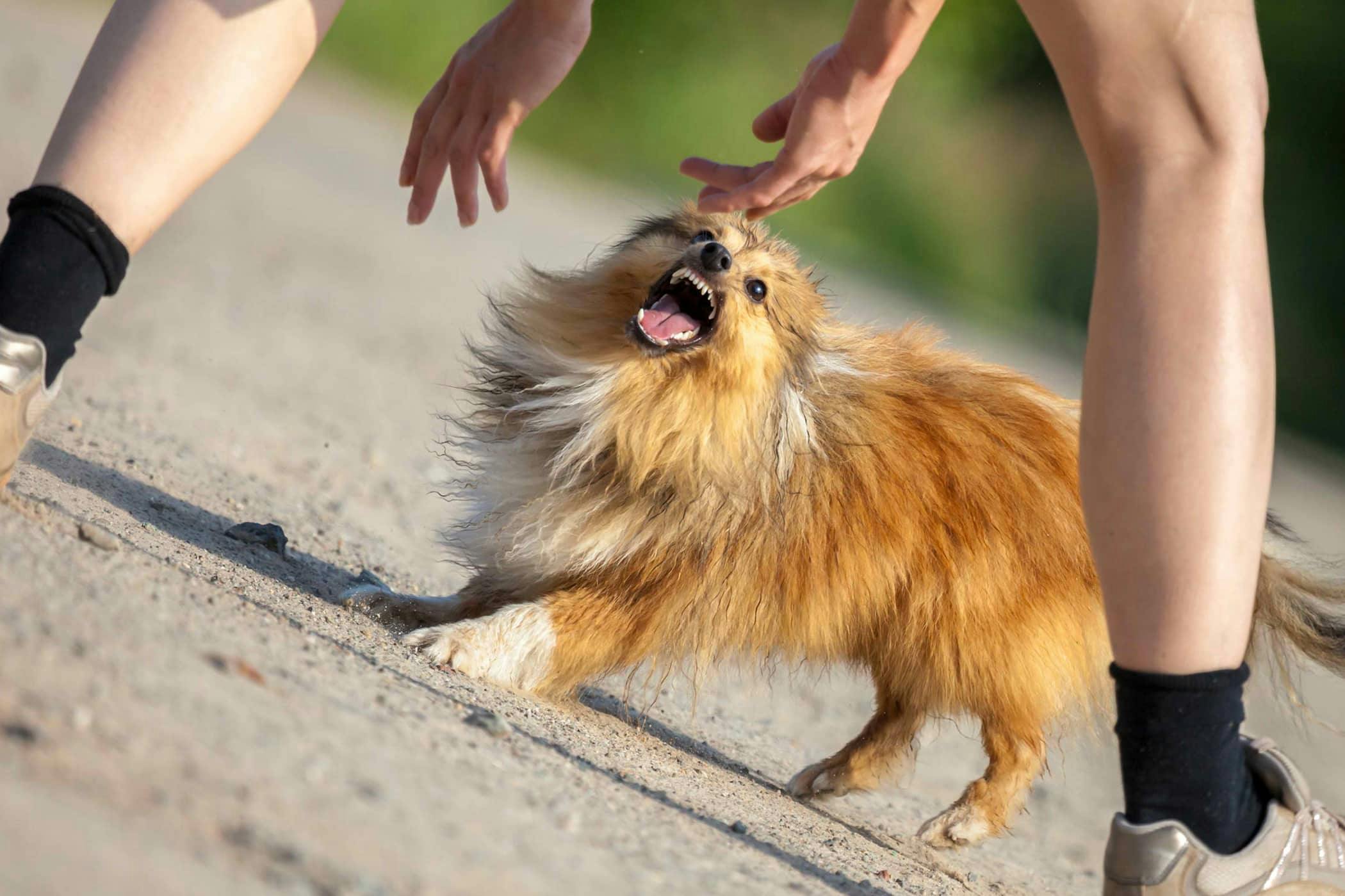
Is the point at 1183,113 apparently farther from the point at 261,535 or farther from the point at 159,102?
the point at 261,535

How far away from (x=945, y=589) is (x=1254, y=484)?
1189mm

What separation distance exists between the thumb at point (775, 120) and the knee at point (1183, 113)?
3.11ft

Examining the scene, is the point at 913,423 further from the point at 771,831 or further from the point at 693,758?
the point at 771,831

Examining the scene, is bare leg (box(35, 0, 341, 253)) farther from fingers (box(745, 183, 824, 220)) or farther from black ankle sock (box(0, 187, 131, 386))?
fingers (box(745, 183, 824, 220))

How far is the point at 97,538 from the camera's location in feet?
7.29

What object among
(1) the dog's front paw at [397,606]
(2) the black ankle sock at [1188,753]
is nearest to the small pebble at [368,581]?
(1) the dog's front paw at [397,606]

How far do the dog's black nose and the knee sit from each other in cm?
124

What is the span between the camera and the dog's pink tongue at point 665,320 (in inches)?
127

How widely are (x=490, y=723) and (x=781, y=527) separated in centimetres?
108

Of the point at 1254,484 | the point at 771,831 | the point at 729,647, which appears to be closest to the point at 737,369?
the point at 729,647

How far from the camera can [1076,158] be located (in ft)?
61.9

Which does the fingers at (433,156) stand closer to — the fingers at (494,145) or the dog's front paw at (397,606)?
the fingers at (494,145)

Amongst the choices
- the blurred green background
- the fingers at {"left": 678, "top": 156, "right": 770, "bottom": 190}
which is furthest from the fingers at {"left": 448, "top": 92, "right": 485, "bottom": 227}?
the blurred green background

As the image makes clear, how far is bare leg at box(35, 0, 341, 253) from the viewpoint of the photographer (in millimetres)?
2086
